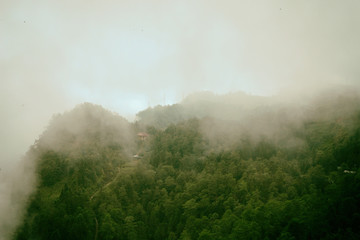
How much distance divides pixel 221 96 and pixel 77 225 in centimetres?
7942

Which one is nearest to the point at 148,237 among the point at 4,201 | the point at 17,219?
the point at 17,219

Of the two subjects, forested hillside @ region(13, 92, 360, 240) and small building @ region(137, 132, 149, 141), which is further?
small building @ region(137, 132, 149, 141)

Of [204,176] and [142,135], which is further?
[142,135]

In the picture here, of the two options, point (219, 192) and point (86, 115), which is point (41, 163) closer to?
point (86, 115)

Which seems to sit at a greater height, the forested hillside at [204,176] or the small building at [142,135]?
the small building at [142,135]

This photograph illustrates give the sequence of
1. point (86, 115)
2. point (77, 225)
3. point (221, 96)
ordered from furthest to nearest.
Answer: point (221, 96) → point (86, 115) → point (77, 225)

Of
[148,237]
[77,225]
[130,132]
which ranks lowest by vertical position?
[148,237]

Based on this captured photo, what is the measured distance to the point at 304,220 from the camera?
128ft

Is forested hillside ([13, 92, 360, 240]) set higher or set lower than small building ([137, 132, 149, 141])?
lower

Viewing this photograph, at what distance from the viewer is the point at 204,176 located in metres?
60.6

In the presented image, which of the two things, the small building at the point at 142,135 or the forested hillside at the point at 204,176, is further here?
the small building at the point at 142,135

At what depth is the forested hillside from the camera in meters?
42.8

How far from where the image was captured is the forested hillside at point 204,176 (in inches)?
1683

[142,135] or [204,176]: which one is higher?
[142,135]
